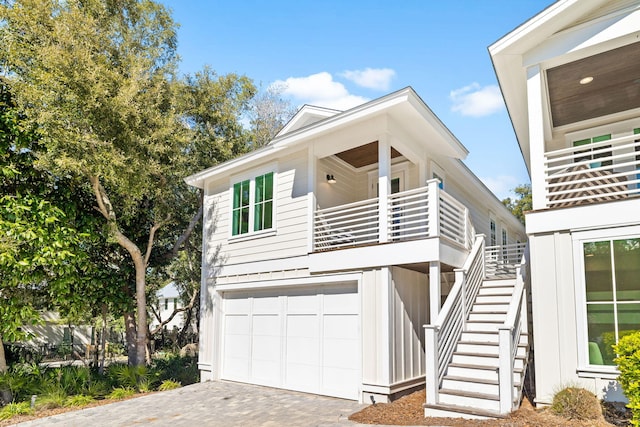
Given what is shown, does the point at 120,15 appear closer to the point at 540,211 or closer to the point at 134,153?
the point at 134,153

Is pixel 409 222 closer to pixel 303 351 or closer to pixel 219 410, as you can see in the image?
pixel 303 351

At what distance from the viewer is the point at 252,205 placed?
11445 mm

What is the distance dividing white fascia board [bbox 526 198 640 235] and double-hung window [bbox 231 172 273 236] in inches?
231

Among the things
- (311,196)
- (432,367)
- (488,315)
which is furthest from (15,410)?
(488,315)

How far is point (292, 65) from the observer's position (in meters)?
19.2

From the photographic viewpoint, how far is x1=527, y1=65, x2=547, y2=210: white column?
730 centimetres

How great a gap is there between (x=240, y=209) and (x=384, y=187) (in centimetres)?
438

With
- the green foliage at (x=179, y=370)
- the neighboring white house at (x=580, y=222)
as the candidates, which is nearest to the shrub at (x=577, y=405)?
the neighboring white house at (x=580, y=222)

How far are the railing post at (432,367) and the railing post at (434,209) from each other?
6.28ft

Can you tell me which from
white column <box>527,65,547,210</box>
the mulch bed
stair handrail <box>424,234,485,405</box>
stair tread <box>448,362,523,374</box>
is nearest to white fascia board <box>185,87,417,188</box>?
white column <box>527,65,547,210</box>

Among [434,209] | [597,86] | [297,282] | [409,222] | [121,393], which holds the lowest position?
[121,393]

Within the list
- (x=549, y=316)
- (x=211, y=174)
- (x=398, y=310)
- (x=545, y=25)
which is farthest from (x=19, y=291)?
(x=545, y=25)

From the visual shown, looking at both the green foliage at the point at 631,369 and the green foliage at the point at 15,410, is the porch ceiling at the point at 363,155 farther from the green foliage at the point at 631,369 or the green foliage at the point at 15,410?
the green foliage at the point at 15,410

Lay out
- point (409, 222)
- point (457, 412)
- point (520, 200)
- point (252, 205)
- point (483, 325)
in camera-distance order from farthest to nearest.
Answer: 1. point (520, 200)
2. point (252, 205)
3. point (409, 222)
4. point (483, 325)
5. point (457, 412)
